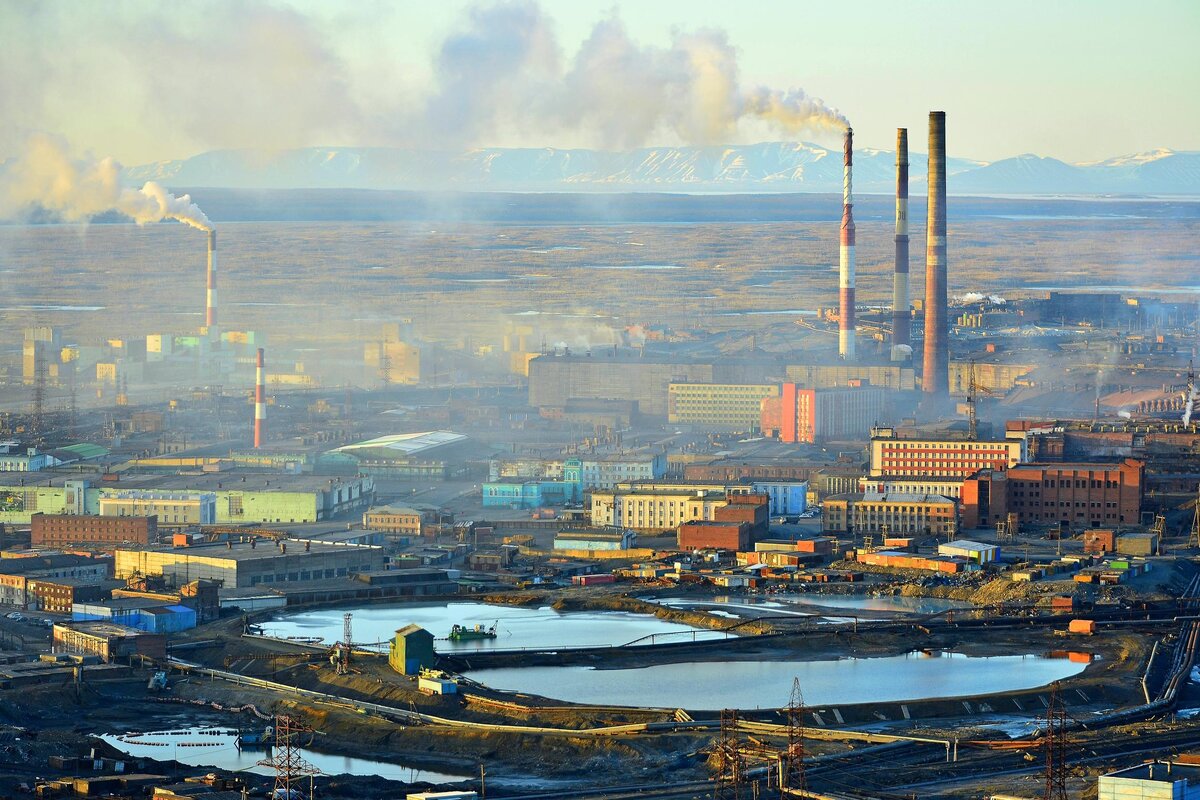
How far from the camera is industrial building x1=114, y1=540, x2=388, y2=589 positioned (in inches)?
907

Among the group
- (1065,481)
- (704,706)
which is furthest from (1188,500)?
(704,706)

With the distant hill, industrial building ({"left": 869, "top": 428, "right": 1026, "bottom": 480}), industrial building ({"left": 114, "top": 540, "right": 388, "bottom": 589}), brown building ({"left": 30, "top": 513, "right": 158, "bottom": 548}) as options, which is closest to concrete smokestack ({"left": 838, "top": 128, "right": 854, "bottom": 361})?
industrial building ({"left": 869, "top": 428, "right": 1026, "bottom": 480})

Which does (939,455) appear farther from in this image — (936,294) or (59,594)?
(59,594)

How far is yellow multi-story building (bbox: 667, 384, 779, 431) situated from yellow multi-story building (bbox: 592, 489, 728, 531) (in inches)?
362

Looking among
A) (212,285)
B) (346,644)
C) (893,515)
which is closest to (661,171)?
(212,285)

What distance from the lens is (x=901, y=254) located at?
39.0 metres

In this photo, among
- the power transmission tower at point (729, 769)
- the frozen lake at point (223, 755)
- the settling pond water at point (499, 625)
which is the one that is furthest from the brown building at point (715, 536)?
the power transmission tower at point (729, 769)

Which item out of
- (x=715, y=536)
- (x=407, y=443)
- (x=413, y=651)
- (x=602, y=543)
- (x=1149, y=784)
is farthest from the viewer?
(x=407, y=443)

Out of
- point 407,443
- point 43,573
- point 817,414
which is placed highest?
point 817,414

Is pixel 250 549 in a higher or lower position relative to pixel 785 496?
lower

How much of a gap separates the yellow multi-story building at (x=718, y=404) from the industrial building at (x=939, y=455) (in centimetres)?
714

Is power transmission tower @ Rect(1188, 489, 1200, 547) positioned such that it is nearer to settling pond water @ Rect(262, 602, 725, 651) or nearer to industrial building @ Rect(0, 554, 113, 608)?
settling pond water @ Rect(262, 602, 725, 651)

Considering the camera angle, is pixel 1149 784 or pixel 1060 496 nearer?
pixel 1149 784

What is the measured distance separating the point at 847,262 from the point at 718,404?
3390 millimetres
